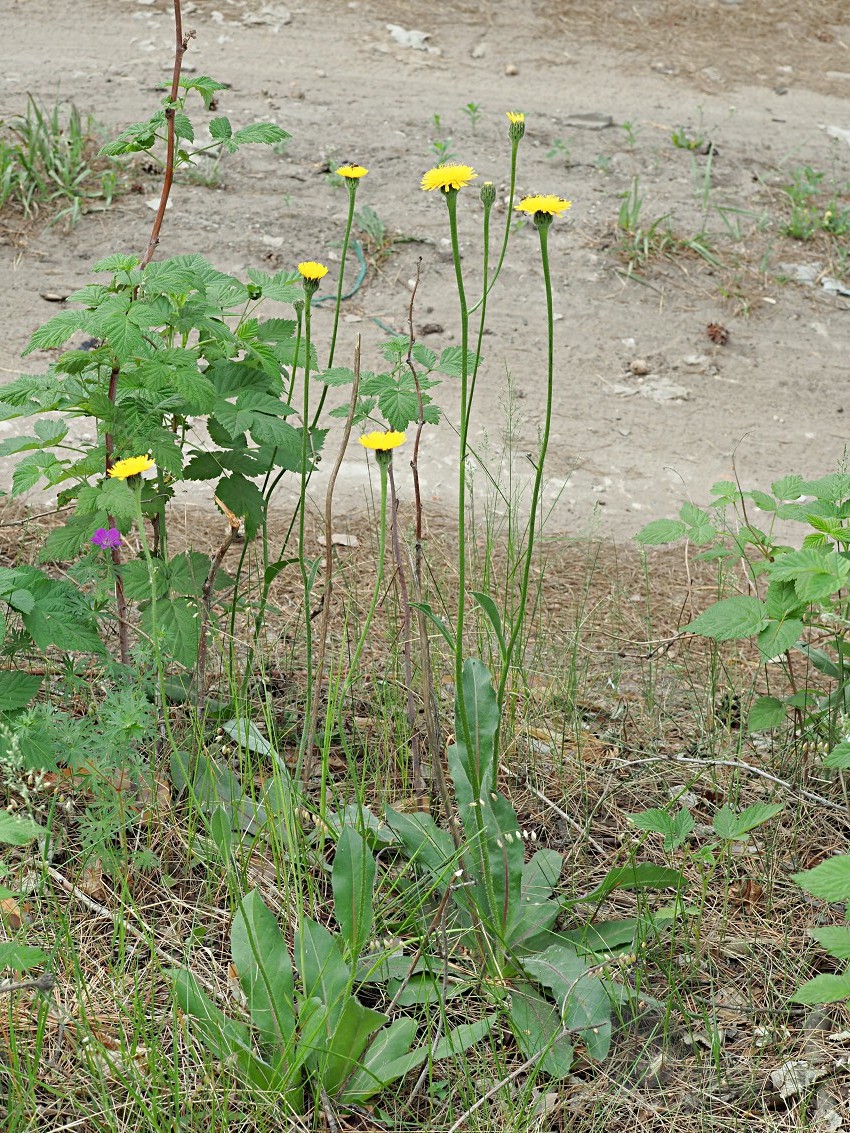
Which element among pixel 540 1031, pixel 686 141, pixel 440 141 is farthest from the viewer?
pixel 686 141

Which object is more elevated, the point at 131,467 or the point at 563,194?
the point at 131,467

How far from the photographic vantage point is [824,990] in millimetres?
1618

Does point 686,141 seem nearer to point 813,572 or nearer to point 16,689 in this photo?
point 813,572

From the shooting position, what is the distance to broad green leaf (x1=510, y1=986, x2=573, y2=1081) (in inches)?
68.5

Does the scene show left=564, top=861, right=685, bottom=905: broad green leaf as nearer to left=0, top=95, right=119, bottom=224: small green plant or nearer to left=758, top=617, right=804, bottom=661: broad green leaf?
left=758, top=617, right=804, bottom=661: broad green leaf

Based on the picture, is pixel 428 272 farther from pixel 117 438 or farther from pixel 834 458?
pixel 117 438

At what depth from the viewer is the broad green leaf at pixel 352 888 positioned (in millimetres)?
1827

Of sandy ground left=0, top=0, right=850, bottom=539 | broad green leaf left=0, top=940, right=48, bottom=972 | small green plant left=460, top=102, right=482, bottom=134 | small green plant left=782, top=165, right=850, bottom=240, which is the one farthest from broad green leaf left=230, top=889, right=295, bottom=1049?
small green plant left=460, top=102, right=482, bottom=134

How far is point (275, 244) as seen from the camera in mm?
5254

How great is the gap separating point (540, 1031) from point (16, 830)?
2.97 ft

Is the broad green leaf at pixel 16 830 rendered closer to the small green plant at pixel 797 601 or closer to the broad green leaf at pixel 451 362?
the broad green leaf at pixel 451 362

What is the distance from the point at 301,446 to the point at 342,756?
75cm

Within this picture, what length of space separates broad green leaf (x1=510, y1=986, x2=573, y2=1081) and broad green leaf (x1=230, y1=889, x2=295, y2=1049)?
363mm

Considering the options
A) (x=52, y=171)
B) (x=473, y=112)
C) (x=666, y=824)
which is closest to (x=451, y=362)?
(x=666, y=824)
